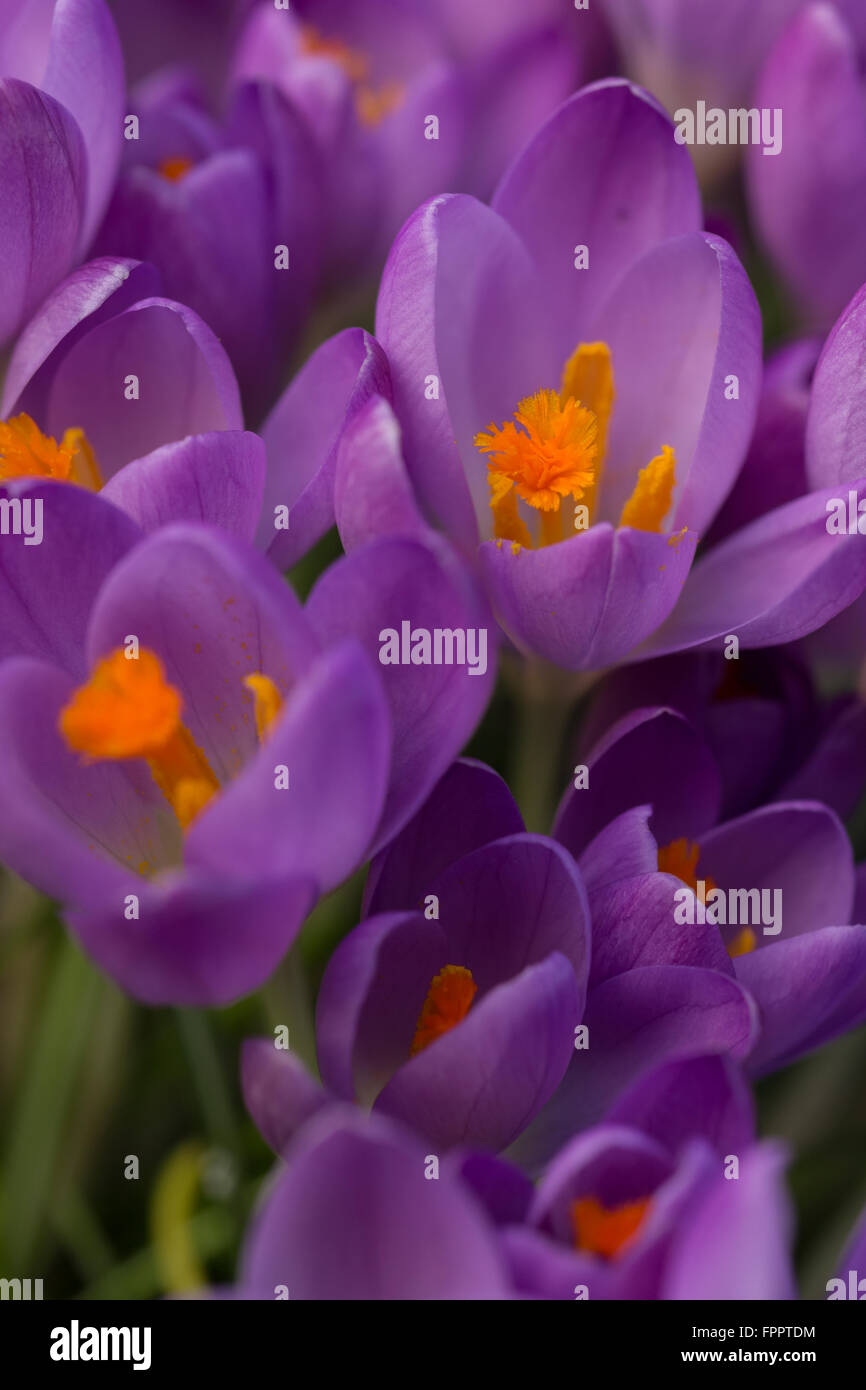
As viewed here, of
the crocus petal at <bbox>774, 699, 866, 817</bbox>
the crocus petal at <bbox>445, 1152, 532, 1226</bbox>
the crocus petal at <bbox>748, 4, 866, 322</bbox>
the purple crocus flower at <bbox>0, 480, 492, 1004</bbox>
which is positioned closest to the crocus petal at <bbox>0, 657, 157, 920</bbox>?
the purple crocus flower at <bbox>0, 480, 492, 1004</bbox>

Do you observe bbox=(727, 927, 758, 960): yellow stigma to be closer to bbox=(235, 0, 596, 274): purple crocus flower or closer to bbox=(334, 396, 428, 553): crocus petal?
bbox=(334, 396, 428, 553): crocus petal

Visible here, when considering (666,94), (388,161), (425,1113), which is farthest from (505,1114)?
(666,94)

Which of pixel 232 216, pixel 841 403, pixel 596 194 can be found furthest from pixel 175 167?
pixel 841 403

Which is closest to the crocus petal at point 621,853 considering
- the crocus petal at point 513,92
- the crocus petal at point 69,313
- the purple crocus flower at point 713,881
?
the purple crocus flower at point 713,881

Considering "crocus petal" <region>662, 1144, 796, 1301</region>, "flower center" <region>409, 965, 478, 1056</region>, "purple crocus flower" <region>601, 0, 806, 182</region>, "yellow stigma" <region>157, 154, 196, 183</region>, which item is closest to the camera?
"crocus petal" <region>662, 1144, 796, 1301</region>

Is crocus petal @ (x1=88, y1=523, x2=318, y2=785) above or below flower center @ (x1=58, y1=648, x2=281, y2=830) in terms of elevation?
above

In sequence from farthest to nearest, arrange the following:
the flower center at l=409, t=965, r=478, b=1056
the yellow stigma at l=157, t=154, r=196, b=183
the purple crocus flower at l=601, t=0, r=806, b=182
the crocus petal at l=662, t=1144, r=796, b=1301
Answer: the purple crocus flower at l=601, t=0, r=806, b=182, the yellow stigma at l=157, t=154, r=196, b=183, the flower center at l=409, t=965, r=478, b=1056, the crocus petal at l=662, t=1144, r=796, b=1301
